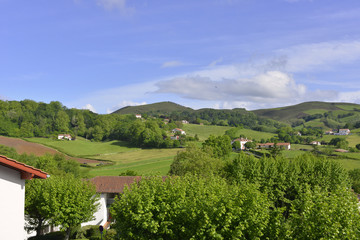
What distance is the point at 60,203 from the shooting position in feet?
96.4

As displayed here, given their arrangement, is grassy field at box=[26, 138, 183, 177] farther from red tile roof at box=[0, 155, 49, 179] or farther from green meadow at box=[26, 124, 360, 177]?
red tile roof at box=[0, 155, 49, 179]

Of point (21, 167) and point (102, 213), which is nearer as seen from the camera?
point (21, 167)

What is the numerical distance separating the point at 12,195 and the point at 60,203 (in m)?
15.0

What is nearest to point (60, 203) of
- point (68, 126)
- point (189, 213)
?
point (189, 213)

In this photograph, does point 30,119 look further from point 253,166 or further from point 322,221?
point 322,221

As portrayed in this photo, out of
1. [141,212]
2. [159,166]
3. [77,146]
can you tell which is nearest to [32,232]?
[141,212]

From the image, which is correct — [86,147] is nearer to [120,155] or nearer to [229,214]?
[120,155]

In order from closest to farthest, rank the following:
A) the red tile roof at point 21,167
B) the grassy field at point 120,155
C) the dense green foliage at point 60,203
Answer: the red tile roof at point 21,167
the dense green foliage at point 60,203
the grassy field at point 120,155

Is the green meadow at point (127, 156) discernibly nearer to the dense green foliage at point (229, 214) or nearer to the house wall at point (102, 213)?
the house wall at point (102, 213)

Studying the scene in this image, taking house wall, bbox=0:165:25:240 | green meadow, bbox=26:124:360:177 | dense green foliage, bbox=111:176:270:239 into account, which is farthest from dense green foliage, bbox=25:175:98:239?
green meadow, bbox=26:124:360:177

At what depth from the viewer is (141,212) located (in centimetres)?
1908

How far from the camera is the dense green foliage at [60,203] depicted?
1127 inches

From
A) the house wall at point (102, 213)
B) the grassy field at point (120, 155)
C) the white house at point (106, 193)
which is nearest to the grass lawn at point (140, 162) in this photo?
the grassy field at point (120, 155)

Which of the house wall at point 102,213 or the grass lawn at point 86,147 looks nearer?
the house wall at point 102,213
